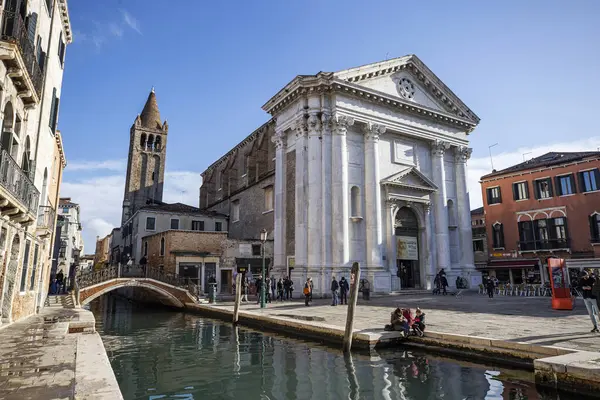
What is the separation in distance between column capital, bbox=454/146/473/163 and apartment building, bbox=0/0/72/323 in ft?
73.3

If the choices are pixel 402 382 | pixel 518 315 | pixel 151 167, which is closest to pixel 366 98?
pixel 518 315

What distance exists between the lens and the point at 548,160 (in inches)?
1085

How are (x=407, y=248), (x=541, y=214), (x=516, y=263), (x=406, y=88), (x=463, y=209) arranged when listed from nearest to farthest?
(x=407, y=248), (x=406, y=88), (x=463, y=209), (x=541, y=214), (x=516, y=263)

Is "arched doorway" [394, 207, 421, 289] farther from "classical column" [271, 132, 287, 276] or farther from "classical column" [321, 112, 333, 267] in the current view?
"classical column" [271, 132, 287, 276]

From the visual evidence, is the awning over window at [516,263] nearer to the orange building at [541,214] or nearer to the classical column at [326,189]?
the orange building at [541,214]

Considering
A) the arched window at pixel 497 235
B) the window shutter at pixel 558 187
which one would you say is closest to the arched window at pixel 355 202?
the arched window at pixel 497 235

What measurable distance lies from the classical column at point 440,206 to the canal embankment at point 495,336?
10235 millimetres

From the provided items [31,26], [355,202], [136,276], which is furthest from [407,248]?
[31,26]

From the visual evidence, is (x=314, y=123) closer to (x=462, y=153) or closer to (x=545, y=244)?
(x=462, y=153)

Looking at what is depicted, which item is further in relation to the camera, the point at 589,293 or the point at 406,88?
the point at 406,88

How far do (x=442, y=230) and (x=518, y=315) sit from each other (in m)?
12.5

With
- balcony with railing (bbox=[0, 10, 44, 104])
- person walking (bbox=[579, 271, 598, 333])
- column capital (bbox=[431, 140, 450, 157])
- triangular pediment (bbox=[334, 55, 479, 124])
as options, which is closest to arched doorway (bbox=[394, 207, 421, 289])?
column capital (bbox=[431, 140, 450, 157])

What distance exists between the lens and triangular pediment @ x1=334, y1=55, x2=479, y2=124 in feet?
72.5

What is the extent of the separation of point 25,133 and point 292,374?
28.5ft
